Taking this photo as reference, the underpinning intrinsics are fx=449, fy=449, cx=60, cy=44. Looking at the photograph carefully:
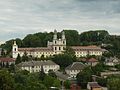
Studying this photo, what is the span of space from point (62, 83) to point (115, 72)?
843 cm

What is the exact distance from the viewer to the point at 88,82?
153 feet

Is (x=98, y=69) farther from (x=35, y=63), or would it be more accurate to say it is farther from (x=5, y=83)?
(x=5, y=83)

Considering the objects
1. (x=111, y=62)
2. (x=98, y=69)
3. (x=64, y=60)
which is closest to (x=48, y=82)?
(x=98, y=69)

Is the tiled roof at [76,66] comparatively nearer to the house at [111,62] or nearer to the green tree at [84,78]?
the house at [111,62]

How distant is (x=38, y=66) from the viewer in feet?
207

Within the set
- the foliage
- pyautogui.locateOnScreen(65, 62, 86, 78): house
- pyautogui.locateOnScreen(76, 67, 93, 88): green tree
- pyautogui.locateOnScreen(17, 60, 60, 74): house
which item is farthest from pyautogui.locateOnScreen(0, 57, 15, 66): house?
pyautogui.locateOnScreen(76, 67, 93, 88): green tree

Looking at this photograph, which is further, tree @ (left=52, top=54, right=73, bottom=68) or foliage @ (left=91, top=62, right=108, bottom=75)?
tree @ (left=52, top=54, right=73, bottom=68)

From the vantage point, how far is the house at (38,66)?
61.7 m

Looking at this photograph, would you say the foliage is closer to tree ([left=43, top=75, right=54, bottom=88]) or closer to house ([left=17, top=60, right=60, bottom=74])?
house ([left=17, top=60, right=60, bottom=74])

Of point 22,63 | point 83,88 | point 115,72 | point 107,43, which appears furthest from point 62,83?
point 107,43

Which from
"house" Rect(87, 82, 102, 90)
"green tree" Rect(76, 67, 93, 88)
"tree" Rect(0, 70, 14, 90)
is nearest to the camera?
"tree" Rect(0, 70, 14, 90)

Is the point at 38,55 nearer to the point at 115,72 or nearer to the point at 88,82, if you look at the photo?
the point at 115,72

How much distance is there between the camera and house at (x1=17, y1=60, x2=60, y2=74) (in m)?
61.7

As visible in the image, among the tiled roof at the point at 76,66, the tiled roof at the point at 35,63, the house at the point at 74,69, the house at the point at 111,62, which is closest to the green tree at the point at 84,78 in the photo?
the house at the point at 74,69
